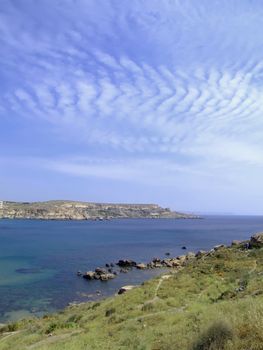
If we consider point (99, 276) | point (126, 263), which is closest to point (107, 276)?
point (99, 276)

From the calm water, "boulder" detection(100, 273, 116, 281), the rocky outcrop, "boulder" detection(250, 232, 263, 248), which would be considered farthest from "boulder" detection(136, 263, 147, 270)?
"boulder" detection(250, 232, 263, 248)

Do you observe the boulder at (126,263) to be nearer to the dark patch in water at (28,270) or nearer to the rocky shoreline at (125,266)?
the rocky shoreline at (125,266)

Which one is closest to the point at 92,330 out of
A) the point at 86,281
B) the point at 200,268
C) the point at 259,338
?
the point at 259,338

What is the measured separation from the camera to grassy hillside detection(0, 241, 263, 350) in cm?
983

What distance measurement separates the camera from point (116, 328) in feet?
57.1

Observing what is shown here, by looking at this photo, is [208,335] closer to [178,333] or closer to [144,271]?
[178,333]

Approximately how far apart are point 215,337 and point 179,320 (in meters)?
6.49

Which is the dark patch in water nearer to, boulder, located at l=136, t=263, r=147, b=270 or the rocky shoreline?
the rocky shoreline

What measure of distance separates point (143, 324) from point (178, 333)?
440 centimetres

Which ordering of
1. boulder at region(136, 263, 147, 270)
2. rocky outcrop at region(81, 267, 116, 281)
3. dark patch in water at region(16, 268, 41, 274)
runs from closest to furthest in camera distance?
rocky outcrop at region(81, 267, 116, 281), dark patch in water at region(16, 268, 41, 274), boulder at region(136, 263, 147, 270)

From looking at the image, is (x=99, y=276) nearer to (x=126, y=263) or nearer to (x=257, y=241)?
(x=126, y=263)

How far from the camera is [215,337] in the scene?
955 cm

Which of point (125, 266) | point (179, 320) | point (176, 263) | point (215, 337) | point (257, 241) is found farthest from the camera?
point (125, 266)

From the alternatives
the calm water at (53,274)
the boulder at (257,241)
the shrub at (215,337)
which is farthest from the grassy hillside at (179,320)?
the calm water at (53,274)
